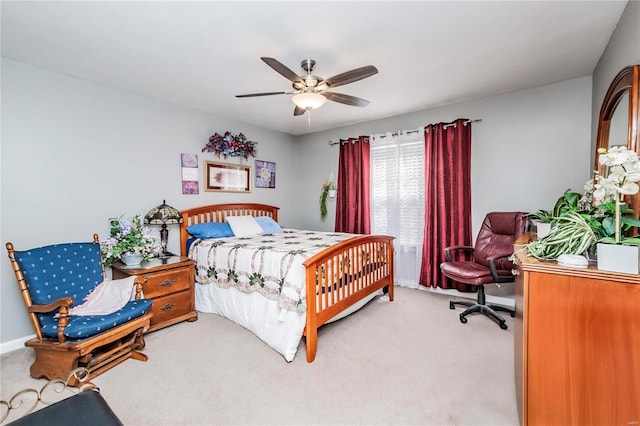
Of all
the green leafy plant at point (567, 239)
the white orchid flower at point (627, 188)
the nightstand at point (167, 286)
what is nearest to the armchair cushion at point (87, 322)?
the nightstand at point (167, 286)

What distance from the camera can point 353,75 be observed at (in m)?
2.12

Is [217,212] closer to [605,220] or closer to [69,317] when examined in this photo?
[69,317]

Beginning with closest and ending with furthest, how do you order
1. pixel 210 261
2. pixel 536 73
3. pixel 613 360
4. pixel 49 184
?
pixel 613 360 < pixel 49 184 < pixel 536 73 < pixel 210 261

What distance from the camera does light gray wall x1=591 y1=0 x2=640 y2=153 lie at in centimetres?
170

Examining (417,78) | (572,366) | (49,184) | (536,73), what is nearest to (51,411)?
(572,366)

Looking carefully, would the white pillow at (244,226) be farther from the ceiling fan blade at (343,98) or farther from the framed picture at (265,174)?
the ceiling fan blade at (343,98)

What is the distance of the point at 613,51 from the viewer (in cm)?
216

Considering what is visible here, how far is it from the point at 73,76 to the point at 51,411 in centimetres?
309

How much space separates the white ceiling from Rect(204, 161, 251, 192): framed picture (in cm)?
113

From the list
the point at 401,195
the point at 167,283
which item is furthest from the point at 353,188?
the point at 167,283

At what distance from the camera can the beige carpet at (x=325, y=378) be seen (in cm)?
168

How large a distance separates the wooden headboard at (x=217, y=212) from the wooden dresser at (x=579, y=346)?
3593 millimetres

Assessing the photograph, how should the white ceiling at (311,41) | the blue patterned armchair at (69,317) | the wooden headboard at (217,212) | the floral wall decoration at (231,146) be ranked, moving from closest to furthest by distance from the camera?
1. the white ceiling at (311,41)
2. the blue patterned armchair at (69,317)
3. the wooden headboard at (217,212)
4. the floral wall decoration at (231,146)

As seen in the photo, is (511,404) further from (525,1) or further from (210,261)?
(210,261)
